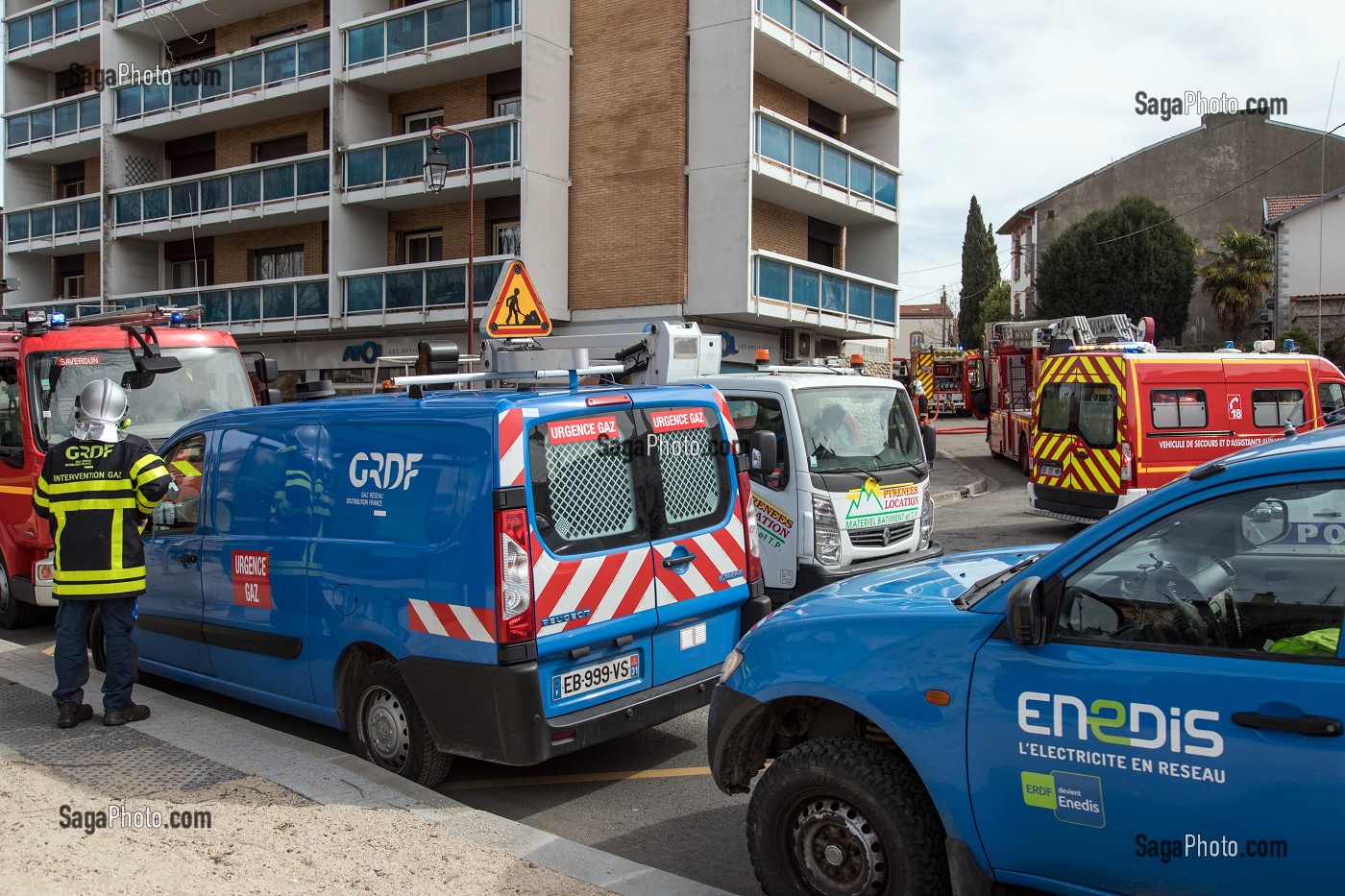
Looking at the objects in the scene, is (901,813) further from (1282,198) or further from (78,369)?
(1282,198)

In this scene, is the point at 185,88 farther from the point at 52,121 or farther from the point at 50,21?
the point at 50,21

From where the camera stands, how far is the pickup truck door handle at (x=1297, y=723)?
2563 millimetres

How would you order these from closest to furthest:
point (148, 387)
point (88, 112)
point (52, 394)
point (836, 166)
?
point (52, 394) < point (148, 387) < point (836, 166) < point (88, 112)

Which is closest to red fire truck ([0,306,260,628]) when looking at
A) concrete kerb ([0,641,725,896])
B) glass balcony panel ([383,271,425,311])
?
concrete kerb ([0,641,725,896])

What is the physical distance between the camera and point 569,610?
15.6 feet

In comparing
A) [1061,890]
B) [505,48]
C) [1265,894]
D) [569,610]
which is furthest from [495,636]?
[505,48]

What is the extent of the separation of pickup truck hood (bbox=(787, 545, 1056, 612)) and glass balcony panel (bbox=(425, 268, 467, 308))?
18.5 metres

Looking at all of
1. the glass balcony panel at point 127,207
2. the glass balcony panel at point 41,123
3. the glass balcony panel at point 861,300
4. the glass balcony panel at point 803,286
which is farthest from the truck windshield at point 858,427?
the glass balcony panel at point 41,123

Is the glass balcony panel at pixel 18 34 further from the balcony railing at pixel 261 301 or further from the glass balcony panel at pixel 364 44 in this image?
the glass balcony panel at pixel 364 44

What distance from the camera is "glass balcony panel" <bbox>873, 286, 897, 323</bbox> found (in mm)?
24514

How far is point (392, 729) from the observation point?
5098mm

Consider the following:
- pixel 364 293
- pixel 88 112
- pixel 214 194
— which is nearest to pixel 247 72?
pixel 214 194

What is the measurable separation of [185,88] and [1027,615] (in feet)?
92.4

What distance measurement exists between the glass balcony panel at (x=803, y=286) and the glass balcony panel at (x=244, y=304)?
12.5m
